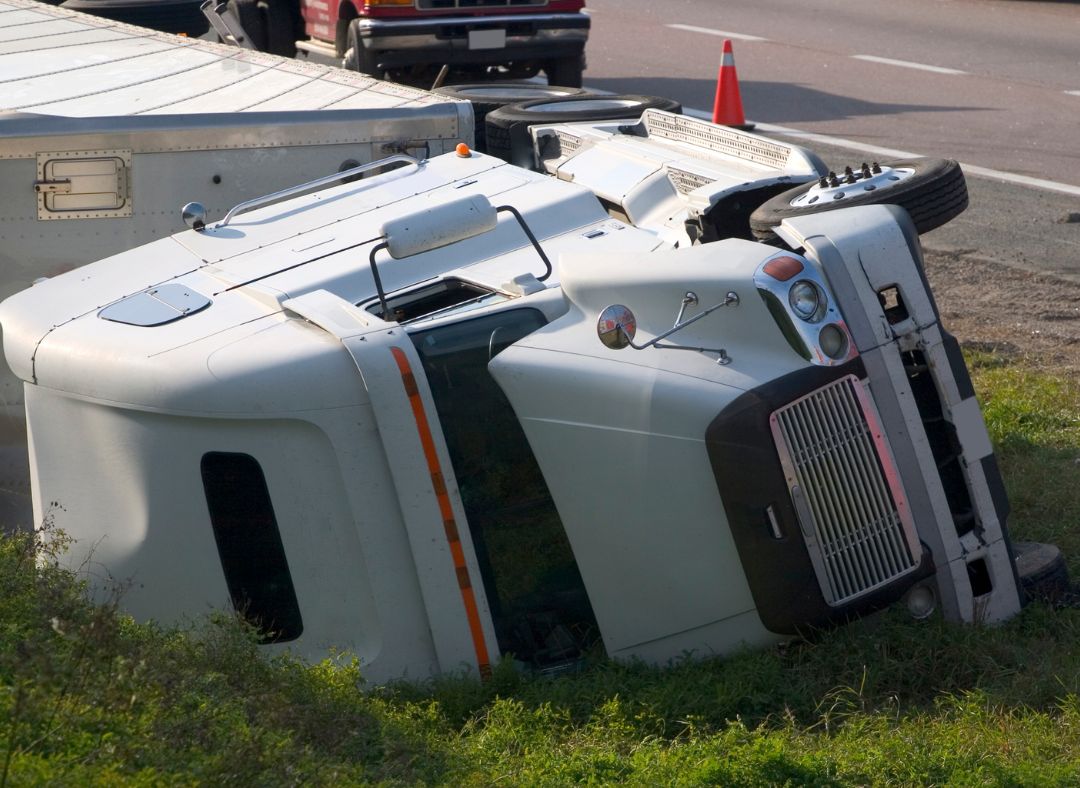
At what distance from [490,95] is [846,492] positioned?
13.3ft

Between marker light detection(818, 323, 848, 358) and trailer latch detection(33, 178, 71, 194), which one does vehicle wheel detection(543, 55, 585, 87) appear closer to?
trailer latch detection(33, 178, 71, 194)

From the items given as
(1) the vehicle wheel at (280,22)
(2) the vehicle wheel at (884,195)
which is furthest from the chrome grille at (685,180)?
(1) the vehicle wheel at (280,22)

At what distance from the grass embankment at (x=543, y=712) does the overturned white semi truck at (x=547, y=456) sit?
137 mm

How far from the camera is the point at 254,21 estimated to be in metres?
14.8

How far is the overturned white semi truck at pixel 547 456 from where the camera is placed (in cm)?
398

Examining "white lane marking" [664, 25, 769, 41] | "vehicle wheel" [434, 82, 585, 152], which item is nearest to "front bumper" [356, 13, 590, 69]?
"vehicle wheel" [434, 82, 585, 152]

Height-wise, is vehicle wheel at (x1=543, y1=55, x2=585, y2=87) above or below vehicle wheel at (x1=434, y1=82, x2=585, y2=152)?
below

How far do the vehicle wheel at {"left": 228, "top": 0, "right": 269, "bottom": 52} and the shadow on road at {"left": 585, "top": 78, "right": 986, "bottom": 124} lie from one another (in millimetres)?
3460

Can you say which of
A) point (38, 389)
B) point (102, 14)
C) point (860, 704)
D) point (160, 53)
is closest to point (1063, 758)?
point (860, 704)

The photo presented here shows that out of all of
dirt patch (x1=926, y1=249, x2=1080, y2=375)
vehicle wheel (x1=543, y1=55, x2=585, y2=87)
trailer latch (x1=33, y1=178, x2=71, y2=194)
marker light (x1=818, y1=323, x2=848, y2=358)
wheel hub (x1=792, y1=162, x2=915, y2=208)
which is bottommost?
dirt patch (x1=926, y1=249, x2=1080, y2=375)

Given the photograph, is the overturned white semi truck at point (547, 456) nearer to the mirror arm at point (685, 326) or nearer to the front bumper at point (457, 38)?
the mirror arm at point (685, 326)

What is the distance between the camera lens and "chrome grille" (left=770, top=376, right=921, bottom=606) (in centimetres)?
396

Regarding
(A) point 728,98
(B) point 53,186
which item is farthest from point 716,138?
(A) point 728,98

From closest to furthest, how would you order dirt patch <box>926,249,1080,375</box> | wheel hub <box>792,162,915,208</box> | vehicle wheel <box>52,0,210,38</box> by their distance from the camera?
wheel hub <box>792,162,915,208</box>, dirt patch <box>926,249,1080,375</box>, vehicle wheel <box>52,0,210,38</box>
